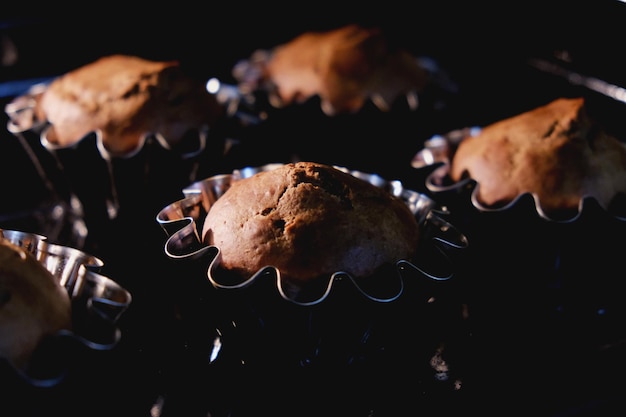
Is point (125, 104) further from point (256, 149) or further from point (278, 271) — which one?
point (278, 271)

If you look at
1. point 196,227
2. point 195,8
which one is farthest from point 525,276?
point 195,8

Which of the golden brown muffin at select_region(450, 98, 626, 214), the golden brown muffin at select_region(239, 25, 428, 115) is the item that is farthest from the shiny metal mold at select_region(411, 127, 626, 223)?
the golden brown muffin at select_region(239, 25, 428, 115)

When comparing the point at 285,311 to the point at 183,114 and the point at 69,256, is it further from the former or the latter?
the point at 183,114

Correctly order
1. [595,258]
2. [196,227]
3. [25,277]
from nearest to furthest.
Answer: [25,277]
[196,227]
[595,258]

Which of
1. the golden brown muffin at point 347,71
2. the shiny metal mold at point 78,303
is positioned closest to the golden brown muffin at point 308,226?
the shiny metal mold at point 78,303

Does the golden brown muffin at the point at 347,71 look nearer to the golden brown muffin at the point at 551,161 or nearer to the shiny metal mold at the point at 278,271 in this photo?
the golden brown muffin at the point at 551,161

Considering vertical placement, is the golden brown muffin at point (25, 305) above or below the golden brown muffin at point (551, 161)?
above

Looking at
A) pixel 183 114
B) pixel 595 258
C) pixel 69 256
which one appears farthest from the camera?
pixel 183 114

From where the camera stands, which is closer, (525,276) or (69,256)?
(69,256)
